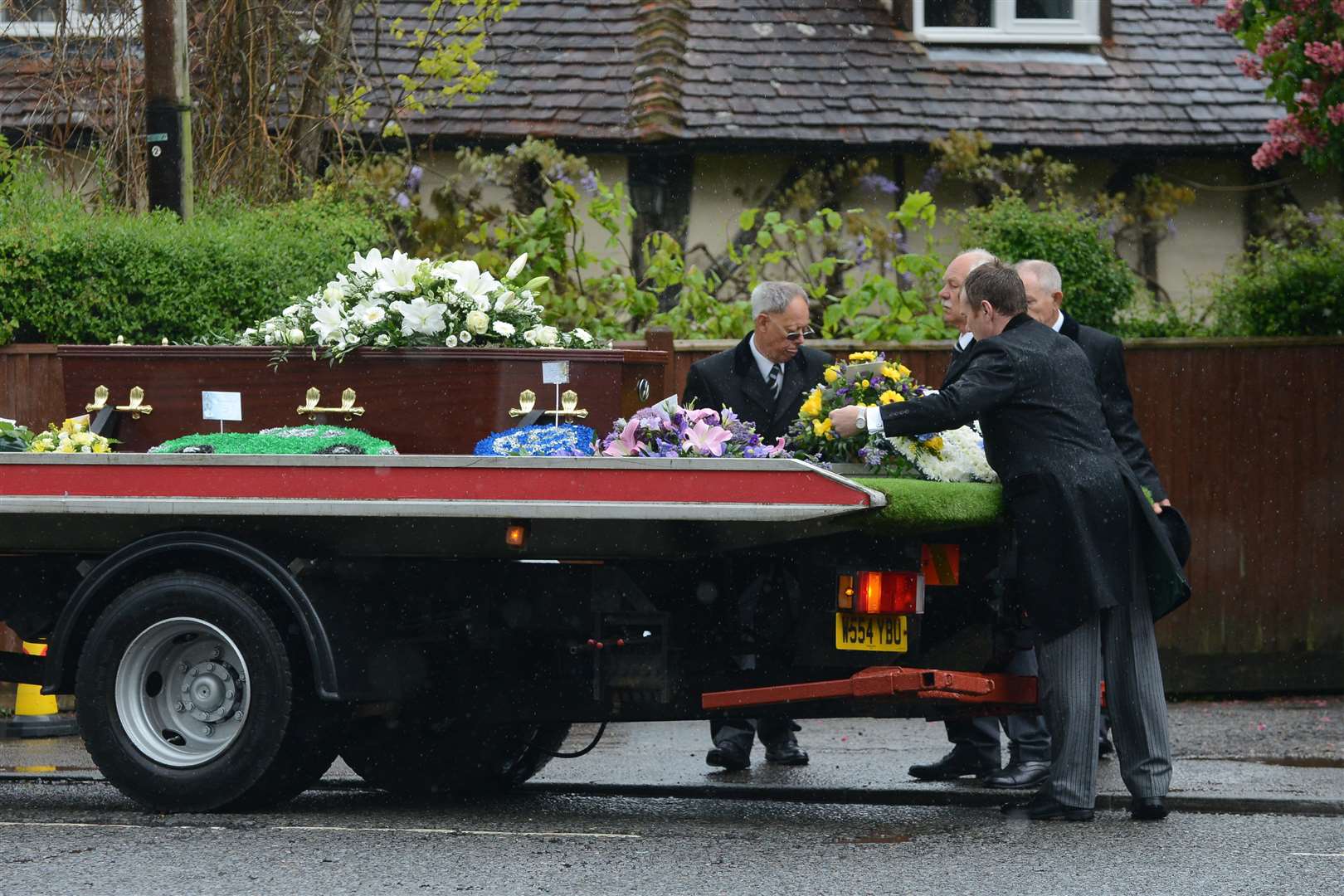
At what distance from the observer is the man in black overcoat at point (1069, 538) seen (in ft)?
22.1

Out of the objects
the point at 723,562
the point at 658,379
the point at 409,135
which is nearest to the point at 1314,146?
the point at 658,379

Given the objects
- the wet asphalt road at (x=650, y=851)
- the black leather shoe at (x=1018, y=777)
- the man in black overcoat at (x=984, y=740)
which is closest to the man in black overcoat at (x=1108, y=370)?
the man in black overcoat at (x=984, y=740)

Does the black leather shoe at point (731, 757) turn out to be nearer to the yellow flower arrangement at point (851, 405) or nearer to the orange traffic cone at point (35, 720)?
the yellow flower arrangement at point (851, 405)

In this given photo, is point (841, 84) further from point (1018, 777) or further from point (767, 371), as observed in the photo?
point (1018, 777)

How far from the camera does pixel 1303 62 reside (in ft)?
33.7

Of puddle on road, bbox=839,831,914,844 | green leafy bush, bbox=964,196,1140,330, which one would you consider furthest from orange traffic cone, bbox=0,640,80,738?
green leafy bush, bbox=964,196,1140,330

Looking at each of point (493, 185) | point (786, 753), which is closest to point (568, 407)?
point (786, 753)

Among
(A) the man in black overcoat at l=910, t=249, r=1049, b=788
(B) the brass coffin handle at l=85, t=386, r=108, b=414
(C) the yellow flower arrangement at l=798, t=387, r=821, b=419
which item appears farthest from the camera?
(A) the man in black overcoat at l=910, t=249, r=1049, b=788

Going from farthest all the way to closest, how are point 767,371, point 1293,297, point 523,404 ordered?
point 1293,297
point 767,371
point 523,404

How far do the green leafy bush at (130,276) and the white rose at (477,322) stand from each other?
10.8ft

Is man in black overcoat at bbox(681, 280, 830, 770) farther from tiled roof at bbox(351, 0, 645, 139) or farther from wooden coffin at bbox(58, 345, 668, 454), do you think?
tiled roof at bbox(351, 0, 645, 139)

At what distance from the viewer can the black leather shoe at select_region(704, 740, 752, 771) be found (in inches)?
339

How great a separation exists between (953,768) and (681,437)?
8.07 feet

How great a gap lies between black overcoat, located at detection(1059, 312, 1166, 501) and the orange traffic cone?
17.9 feet
